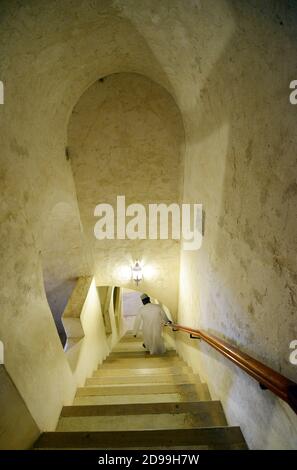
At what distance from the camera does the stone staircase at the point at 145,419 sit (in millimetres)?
2039

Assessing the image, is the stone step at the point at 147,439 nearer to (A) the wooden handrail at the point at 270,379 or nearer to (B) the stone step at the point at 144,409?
(B) the stone step at the point at 144,409

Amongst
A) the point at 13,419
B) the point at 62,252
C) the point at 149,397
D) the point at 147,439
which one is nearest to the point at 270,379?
the point at 147,439

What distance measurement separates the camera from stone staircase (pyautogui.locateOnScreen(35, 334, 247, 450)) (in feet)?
6.69

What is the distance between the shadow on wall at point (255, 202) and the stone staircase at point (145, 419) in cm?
27

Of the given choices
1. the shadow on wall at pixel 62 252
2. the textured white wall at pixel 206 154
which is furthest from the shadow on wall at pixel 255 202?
the shadow on wall at pixel 62 252

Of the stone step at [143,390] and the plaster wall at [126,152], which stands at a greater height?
the plaster wall at [126,152]

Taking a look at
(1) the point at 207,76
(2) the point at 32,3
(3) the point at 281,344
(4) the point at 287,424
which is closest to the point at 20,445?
(4) the point at 287,424

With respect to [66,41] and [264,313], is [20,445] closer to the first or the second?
[264,313]

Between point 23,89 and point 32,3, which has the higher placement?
point 32,3

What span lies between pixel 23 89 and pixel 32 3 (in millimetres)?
634

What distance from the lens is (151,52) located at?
293 cm

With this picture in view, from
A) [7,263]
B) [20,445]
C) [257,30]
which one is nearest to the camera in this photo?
[257,30]

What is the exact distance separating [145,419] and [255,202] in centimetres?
241

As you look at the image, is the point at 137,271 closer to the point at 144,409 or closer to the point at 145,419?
the point at 144,409
